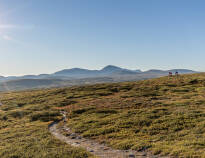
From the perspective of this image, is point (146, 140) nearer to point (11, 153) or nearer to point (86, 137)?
point (86, 137)

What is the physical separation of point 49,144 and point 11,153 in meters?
3.98

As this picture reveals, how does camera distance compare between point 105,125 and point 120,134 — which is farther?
point 105,125

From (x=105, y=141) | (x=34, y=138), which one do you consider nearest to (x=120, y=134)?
(x=105, y=141)

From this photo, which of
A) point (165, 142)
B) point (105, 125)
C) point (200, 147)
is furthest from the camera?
point (105, 125)

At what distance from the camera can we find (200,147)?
47.9 ft

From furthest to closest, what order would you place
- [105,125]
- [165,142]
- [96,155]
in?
[105,125] < [165,142] < [96,155]

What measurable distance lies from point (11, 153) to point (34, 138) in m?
4.33

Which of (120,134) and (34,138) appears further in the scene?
(34,138)

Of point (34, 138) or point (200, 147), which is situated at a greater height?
point (200, 147)

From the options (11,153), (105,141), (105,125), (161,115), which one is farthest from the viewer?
(161,115)

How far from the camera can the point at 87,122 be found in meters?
27.7

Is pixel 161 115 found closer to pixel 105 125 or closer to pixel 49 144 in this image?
pixel 105 125

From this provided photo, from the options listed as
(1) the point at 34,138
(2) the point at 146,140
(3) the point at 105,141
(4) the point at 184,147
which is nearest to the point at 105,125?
(3) the point at 105,141

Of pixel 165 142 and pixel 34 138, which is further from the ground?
pixel 165 142
